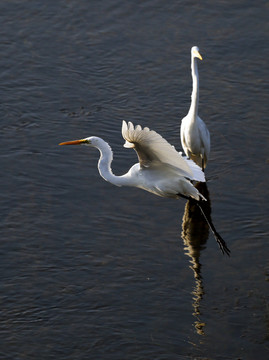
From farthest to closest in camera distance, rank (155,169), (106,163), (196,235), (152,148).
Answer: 1. (196,235)
2. (155,169)
3. (106,163)
4. (152,148)

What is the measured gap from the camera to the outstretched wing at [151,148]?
22.5 feet

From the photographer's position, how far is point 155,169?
791 centimetres

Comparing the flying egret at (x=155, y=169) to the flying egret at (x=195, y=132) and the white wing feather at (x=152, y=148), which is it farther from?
the flying egret at (x=195, y=132)

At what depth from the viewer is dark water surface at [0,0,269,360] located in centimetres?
710

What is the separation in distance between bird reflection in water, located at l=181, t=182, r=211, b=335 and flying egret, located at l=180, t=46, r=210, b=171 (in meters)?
0.42

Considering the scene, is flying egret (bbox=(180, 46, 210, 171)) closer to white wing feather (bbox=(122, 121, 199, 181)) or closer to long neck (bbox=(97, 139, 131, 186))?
white wing feather (bbox=(122, 121, 199, 181))

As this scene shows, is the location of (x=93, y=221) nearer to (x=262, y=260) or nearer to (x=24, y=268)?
(x=24, y=268)

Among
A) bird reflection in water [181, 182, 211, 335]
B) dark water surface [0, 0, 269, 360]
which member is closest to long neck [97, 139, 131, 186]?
dark water surface [0, 0, 269, 360]

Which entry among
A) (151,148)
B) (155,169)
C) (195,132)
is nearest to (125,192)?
(195,132)

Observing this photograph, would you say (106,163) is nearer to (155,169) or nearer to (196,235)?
(155,169)

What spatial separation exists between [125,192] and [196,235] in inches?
45.4

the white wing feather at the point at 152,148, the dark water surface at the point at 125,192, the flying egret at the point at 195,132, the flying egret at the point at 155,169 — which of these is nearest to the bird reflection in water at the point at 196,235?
the dark water surface at the point at 125,192

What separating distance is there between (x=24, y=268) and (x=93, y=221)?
1150mm

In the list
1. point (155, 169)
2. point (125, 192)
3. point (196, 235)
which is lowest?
point (196, 235)
